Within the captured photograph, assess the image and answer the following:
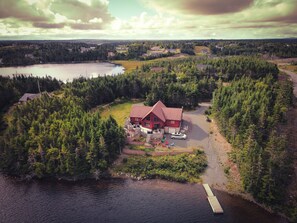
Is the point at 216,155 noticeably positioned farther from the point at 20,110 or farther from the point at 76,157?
the point at 20,110

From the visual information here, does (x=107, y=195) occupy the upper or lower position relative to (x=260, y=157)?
lower

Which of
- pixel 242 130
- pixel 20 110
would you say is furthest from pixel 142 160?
pixel 20 110

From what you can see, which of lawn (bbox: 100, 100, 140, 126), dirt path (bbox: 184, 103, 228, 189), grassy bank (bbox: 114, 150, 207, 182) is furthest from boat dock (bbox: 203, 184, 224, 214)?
lawn (bbox: 100, 100, 140, 126)

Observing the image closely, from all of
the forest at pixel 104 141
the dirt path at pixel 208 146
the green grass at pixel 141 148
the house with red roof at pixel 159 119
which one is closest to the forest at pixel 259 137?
the forest at pixel 104 141

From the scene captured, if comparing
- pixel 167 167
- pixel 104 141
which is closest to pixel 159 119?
pixel 167 167

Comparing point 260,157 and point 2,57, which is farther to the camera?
point 2,57

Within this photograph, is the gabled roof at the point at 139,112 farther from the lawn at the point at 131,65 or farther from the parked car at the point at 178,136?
the lawn at the point at 131,65
